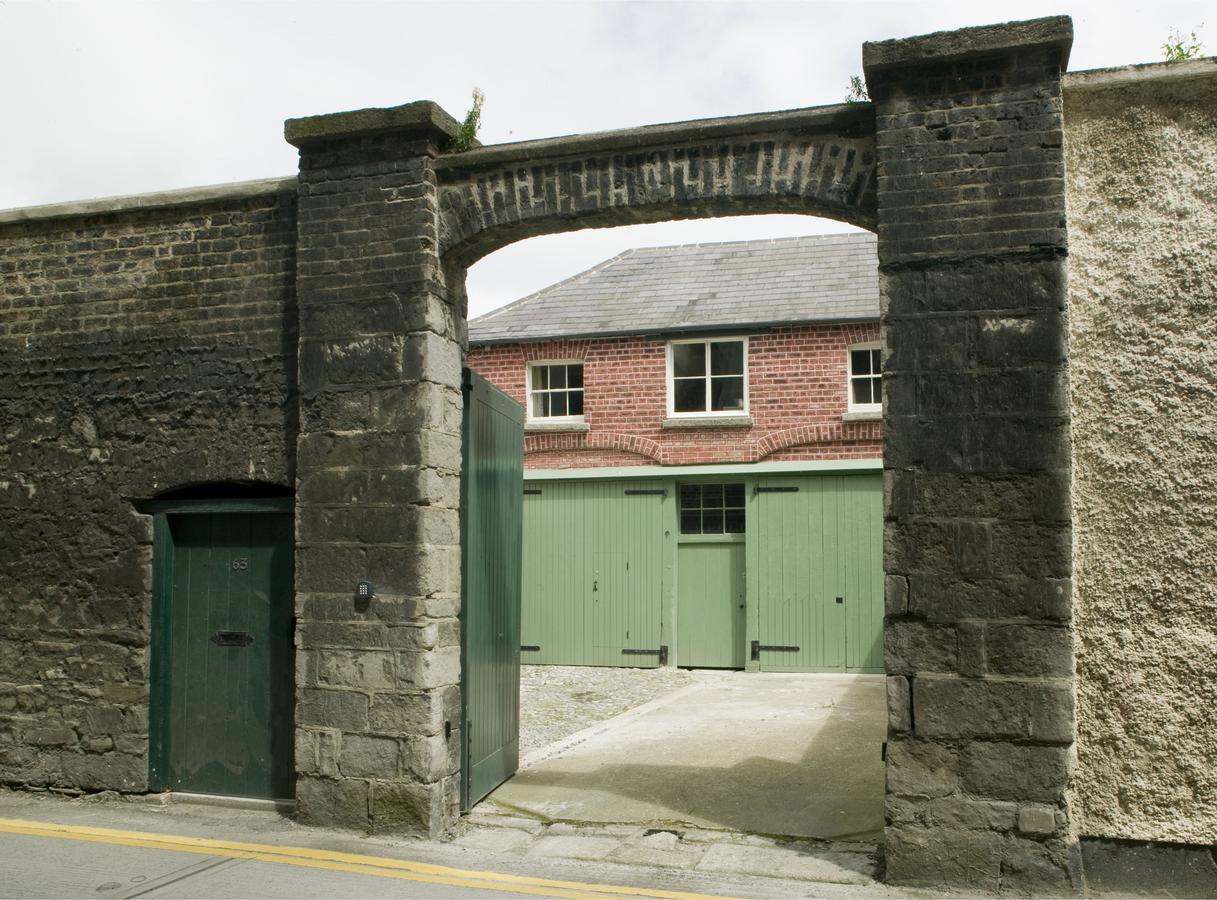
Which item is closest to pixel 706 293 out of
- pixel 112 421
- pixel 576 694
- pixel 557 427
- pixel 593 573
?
pixel 557 427

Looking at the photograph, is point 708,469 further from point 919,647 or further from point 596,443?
point 919,647

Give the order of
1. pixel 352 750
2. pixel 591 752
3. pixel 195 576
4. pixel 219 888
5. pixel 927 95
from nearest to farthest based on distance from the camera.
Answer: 1. pixel 219 888
2. pixel 927 95
3. pixel 352 750
4. pixel 195 576
5. pixel 591 752

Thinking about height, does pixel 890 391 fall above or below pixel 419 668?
above

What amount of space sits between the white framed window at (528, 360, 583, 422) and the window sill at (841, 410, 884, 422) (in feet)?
13.3

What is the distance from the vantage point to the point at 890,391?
5852mm

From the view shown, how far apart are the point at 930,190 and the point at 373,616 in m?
3.99

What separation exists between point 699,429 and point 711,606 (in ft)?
8.61

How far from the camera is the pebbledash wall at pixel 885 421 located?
18.2 feet

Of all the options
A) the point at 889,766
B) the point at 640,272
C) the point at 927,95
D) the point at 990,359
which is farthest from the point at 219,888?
the point at 640,272

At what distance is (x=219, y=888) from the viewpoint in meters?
5.51

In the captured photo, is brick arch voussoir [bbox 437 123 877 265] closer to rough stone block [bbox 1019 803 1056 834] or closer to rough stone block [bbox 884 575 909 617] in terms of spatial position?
rough stone block [bbox 884 575 909 617]

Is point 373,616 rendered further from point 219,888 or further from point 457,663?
point 219,888

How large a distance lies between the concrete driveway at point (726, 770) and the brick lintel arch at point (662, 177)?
146 inches

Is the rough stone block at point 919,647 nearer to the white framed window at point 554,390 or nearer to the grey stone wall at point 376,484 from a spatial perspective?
the grey stone wall at point 376,484
